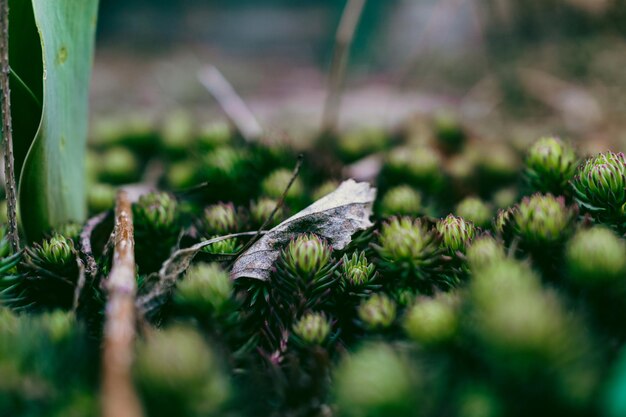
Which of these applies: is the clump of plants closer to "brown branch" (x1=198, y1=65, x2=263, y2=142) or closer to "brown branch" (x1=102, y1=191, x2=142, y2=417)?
"brown branch" (x1=102, y1=191, x2=142, y2=417)

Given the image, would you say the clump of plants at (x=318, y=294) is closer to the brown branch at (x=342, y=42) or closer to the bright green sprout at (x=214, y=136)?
the bright green sprout at (x=214, y=136)

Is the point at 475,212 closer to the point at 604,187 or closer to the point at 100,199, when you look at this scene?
the point at 604,187

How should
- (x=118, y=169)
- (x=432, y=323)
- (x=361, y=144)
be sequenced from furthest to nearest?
(x=361, y=144) → (x=118, y=169) → (x=432, y=323)

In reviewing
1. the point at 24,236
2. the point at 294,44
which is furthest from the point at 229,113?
the point at 294,44

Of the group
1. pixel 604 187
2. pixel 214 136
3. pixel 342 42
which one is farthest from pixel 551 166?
pixel 214 136

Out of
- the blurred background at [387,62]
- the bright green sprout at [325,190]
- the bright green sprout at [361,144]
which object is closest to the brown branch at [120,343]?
the bright green sprout at [325,190]

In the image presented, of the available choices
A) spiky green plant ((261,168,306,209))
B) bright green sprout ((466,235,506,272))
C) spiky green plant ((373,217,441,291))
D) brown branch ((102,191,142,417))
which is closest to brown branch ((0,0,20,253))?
brown branch ((102,191,142,417))
